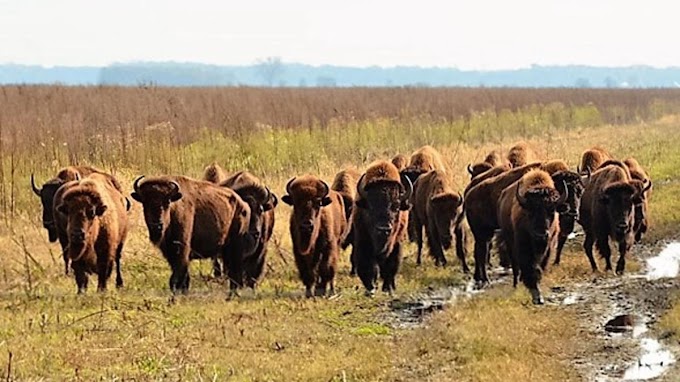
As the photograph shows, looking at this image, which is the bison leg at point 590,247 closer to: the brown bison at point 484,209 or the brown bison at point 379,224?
the brown bison at point 484,209

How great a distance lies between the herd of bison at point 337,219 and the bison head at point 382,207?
2 centimetres

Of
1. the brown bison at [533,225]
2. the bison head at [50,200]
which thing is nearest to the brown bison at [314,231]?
the brown bison at [533,225]

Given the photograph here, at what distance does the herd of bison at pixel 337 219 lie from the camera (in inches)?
539

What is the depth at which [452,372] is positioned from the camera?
10.0 metres

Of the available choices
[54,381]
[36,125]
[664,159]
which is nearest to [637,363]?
[54,381]

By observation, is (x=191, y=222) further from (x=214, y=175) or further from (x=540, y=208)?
(x=540, y=208)

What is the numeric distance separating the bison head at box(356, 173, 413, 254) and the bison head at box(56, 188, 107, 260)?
11.7ft

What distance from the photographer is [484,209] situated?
53.0ft

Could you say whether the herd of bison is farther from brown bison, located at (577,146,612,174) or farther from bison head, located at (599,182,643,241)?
brown bison, located at (577,146,612,174)

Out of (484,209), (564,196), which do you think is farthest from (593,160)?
(564,196)

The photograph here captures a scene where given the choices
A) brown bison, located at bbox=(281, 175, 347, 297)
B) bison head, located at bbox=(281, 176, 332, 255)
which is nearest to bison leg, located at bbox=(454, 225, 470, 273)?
brown bison, located at bbox=(281, 175, 347, 297)

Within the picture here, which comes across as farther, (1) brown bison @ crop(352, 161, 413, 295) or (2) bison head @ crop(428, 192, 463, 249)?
(2) bison head @ crop(428, 192, 463, 249)

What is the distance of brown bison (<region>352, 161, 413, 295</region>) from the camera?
14289 millimetres

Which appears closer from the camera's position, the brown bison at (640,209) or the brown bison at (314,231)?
the brown bison at (314,231)
